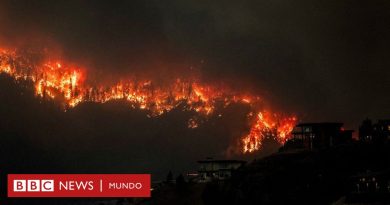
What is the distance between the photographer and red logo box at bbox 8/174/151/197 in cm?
10878

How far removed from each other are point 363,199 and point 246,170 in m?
35.1

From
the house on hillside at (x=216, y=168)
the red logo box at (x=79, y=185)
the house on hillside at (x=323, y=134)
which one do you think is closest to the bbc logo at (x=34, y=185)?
the red logo box at (x=79, y=185)

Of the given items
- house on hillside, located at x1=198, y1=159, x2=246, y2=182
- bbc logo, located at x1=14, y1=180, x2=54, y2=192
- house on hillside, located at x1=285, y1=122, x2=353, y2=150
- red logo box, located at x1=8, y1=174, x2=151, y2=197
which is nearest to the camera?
red logo box, located at x1=8, y1=174, x2=151, y2=197

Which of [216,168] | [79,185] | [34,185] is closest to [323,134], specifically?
[216,168]

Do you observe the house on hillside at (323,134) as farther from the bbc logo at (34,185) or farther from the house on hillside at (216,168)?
the bbc logo at (34,185)

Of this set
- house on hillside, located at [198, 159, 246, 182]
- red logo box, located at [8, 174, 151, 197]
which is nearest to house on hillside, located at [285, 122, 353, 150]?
house on hillside, located at [198, 159, 246, 182]

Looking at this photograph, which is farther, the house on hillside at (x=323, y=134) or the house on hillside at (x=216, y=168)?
the house on hillside at (x=216, y=168)

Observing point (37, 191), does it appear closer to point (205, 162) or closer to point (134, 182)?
point (134, 182)

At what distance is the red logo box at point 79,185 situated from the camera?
108775 millimetres

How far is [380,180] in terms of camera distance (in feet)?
387

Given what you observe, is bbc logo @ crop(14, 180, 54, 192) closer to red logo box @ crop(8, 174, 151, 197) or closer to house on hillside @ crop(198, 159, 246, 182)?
red logo box @ crop(8, 174, 151, 197)

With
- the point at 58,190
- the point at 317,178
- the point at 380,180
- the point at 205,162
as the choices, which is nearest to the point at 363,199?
the point at 380,180

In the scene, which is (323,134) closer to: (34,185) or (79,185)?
(79,185)

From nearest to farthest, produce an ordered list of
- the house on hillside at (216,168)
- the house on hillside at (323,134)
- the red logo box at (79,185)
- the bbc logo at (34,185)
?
the red logo box at (79,185) → the bbc logo at (34,185) → the house on hillside at (323,134) → the house on hillside at (216,168)
